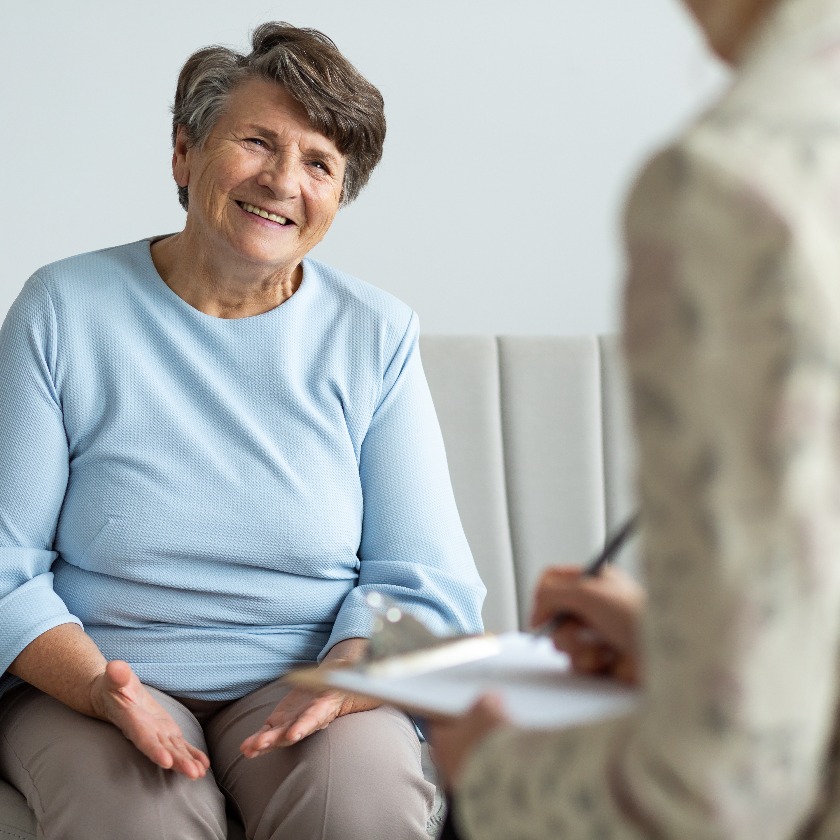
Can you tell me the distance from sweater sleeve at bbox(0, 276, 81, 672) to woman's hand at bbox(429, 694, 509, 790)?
90cm

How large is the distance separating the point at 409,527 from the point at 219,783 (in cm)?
43

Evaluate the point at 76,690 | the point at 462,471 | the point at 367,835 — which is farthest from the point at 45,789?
the point at 462,471

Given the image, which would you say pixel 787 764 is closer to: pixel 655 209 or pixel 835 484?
pixel 835 484

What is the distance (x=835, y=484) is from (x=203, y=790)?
103 cm

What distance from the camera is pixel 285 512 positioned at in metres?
1.49

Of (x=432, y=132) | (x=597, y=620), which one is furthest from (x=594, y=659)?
(x=432, y=132)

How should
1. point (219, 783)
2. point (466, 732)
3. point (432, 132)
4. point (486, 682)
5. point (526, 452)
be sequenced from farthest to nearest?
point (432, 132) → point (526, 452) → point (219, 783) → point (486, 682) → point (466, 732)

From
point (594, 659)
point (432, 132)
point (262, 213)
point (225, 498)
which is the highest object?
point (432, 132)

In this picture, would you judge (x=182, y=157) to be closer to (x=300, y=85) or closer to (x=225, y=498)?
(x=300, y=85)

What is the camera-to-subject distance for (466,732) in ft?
2.05

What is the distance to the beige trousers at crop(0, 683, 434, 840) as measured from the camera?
125 centimetres

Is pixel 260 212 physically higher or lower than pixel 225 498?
higher

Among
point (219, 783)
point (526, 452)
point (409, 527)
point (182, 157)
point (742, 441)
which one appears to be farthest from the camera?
point (526, 452)

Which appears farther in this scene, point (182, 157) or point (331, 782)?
point (182, 157)
